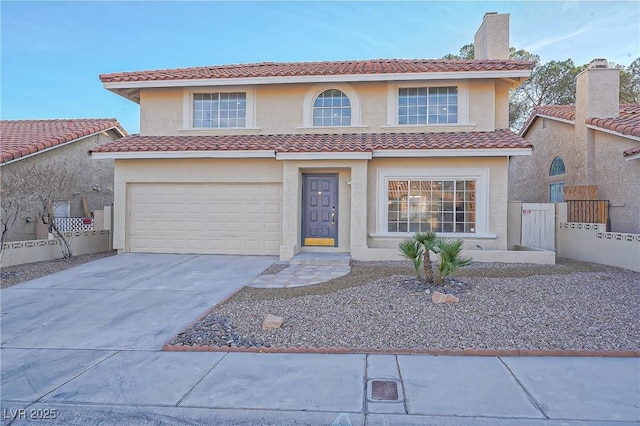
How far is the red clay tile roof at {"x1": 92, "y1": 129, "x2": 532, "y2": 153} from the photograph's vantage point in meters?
11.1

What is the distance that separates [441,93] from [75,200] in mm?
14793

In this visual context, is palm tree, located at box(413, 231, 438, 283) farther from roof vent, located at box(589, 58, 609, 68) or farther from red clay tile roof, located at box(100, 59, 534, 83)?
roof vent, located at box(589, 58, 609, 68)

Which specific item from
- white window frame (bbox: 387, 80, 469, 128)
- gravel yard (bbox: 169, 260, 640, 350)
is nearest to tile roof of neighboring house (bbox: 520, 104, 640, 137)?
white window frame (bbox: 387, 80, 469, 128)

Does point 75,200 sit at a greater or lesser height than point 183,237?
greater

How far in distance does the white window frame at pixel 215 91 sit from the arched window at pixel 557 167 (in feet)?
41.2

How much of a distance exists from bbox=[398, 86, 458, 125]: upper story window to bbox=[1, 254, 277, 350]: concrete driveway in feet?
22.4

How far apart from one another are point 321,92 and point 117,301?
926 cm

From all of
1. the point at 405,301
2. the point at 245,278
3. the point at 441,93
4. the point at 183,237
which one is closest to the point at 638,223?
the point at 441,93

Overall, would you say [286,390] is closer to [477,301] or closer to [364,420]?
[364,420]

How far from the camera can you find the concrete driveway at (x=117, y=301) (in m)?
5.49

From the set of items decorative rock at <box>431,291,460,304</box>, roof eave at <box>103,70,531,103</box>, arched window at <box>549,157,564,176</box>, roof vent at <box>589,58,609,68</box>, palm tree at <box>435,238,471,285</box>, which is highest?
roof vent at <box>589,58,609,68</box>

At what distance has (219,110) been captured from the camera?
13805 millimetres

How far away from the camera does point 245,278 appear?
904 cm

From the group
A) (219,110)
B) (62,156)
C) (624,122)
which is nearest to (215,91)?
(219,110)
